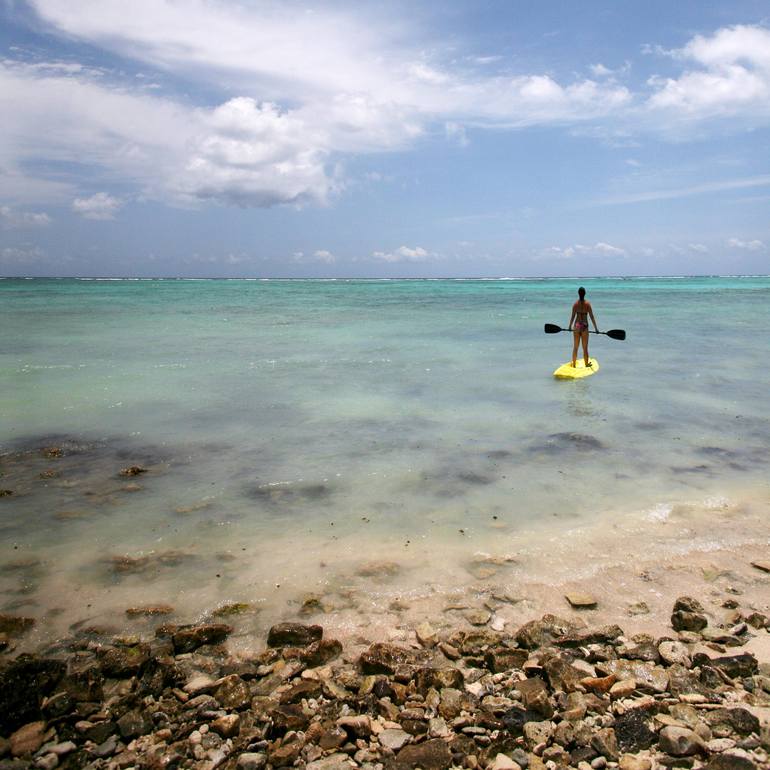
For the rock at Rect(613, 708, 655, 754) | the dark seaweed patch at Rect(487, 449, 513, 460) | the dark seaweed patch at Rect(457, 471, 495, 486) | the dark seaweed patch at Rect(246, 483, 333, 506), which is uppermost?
the dark seaweed patch at Rect(487, 449, 513, 460)

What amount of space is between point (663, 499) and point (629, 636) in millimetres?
2664

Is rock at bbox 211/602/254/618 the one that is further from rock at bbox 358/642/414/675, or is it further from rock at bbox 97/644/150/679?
rock at bbox 358/642/414/675

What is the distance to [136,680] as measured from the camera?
11.2 feet

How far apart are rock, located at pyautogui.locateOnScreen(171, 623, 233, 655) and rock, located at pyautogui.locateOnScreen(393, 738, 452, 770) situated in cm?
156

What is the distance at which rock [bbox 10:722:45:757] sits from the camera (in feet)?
9.45

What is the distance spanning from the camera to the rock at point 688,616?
3.87 metres

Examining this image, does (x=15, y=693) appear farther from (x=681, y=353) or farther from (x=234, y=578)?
(x=681, y=353)

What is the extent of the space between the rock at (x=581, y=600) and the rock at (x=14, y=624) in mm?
3763

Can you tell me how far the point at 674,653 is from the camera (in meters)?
3.56

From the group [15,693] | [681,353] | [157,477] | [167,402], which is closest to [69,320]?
[167,402]

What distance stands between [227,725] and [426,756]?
3.34 feet

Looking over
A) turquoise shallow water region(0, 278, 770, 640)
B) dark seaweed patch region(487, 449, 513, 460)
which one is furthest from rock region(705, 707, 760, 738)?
dark seaweed patch region(487, 449, 513, 460)

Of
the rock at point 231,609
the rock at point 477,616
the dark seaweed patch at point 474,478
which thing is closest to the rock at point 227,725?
the rock at point 231,609

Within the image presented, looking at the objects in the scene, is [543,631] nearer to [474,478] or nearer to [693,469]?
[474,478]
